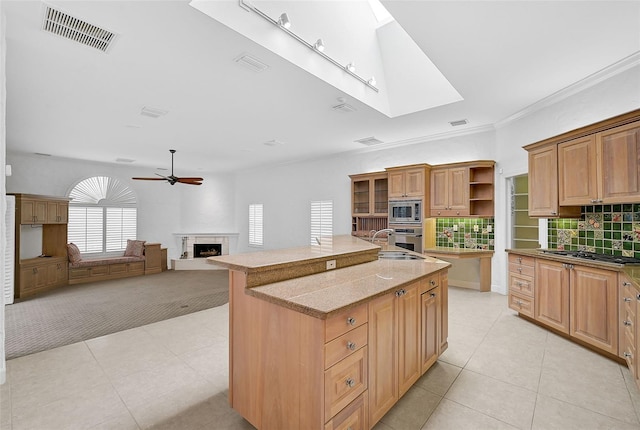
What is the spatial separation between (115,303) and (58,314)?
0.76 meters

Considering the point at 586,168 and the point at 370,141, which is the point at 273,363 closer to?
the point at 586,168

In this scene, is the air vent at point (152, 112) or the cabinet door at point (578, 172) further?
the air vent at point (152, 112)

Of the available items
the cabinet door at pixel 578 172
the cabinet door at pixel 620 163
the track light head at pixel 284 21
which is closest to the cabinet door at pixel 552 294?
the cabinet door at pixel 578 172

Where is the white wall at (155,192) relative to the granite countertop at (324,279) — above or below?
above

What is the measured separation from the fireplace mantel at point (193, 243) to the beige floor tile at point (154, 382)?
6.08 meters

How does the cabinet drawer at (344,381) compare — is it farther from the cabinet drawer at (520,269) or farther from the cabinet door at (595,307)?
the cabinet drawer at (520,269)

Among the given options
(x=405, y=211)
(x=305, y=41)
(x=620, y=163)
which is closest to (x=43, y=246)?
(x=305, y=41)

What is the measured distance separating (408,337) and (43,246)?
860 centimetres

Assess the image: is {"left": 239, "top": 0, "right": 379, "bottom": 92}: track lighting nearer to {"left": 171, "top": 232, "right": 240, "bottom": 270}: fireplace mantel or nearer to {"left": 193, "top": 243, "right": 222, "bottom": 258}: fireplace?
{"left": 171, "top": 232, "right": 240, "bottom": 270}: fireplace mantel

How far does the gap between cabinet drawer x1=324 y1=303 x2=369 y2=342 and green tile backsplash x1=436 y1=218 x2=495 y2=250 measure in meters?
4.68

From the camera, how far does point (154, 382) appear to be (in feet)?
8.48

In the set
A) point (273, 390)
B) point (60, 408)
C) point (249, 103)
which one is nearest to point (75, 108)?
point (249, 103)

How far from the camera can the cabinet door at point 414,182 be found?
5773 millimetres

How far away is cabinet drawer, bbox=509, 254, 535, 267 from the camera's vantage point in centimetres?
380
